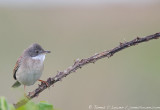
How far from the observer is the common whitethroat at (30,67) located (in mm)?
5840

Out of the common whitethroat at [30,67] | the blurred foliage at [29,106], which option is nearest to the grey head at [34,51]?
the common whitethroat at [30,67]

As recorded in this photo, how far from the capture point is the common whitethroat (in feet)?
19.2

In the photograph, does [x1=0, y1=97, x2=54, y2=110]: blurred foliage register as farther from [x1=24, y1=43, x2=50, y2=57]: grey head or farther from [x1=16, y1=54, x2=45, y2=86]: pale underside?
[x1=24, y1=43, x2=50, y2=57]: grey head

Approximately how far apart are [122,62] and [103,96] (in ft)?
13.6

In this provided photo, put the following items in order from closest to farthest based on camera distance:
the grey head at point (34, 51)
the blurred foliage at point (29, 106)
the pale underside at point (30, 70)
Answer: the blurred foliage at point (29, 106), the pale underside at point (30, 70), the grey head at point (34, 51)

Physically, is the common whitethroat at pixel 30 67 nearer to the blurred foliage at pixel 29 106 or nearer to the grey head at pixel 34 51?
the grey head at pixel 34 51

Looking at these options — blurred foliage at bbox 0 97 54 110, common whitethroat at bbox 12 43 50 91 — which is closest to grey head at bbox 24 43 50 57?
common whitethroat at bbox 12 43 50 91

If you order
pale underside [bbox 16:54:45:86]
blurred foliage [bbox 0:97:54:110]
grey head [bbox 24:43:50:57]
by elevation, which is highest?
grey head [bbox 24:43:50:57]

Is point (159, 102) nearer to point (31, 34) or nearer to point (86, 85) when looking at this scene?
point (86, 85)

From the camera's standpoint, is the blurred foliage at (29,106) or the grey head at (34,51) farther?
the grey head at (34,51)

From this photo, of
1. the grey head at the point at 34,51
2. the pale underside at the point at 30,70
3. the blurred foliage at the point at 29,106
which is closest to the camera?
the blurred foliage at the point at 29,106

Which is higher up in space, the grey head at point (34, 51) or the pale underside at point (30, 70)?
the grey head at point (34, 51)

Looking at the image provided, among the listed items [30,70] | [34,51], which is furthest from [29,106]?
[34,51]

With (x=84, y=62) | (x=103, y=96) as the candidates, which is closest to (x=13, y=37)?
(x=103, y=96)
